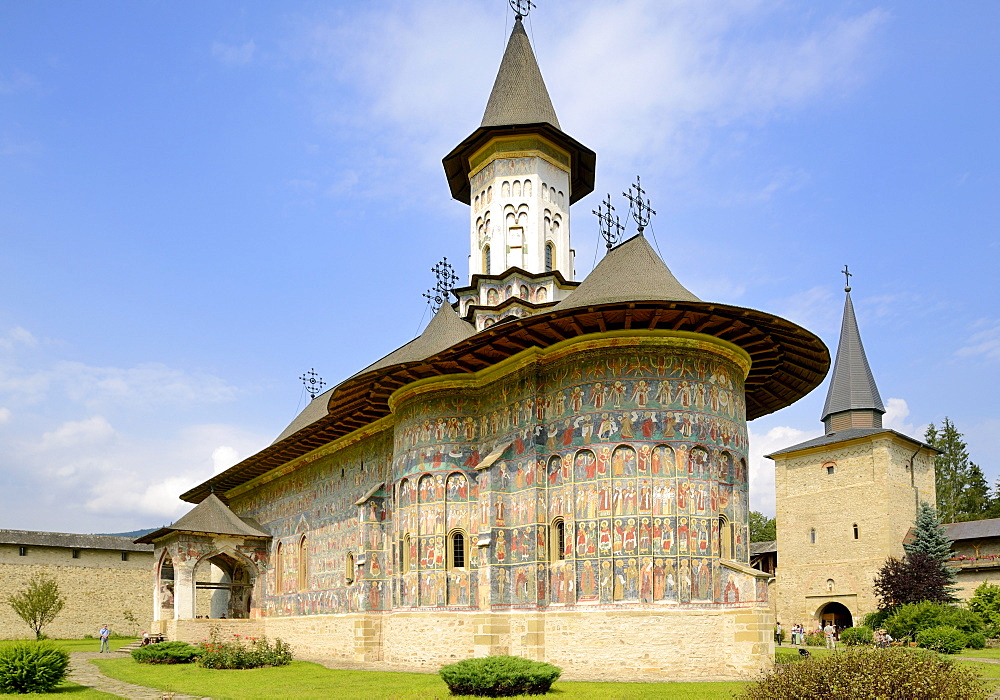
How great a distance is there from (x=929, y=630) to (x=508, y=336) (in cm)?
1670

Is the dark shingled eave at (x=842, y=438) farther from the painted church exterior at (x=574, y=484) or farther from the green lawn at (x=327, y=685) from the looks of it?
the green lawn at (x=327, y=685)

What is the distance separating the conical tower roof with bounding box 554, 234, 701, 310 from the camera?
16.1 m

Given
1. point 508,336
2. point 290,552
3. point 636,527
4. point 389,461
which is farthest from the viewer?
point 290,552

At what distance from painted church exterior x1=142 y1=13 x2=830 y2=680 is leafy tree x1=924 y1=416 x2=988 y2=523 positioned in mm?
34040

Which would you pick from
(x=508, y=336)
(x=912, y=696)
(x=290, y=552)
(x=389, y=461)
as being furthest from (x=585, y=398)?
(x=290, y=552)

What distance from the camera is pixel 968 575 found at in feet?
111

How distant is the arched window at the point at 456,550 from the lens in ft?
59.7

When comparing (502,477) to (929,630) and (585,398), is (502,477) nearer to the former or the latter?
(585,398)

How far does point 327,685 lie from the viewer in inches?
617

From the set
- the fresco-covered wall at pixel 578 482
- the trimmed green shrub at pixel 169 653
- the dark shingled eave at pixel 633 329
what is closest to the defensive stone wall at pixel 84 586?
the trimmed green shrub at pixel 169 653

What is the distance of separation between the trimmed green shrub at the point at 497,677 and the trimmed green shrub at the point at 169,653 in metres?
11.2

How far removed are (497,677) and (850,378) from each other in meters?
30.0

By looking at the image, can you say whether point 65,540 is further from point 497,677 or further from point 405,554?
point 497,677

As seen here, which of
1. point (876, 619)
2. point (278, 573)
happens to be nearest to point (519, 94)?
point (278, 573)
